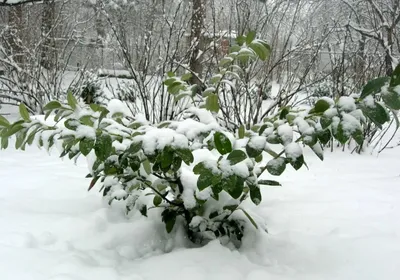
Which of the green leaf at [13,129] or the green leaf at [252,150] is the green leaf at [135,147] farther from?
the green leaf at [13,129]

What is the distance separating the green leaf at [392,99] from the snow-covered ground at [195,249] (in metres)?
0.55

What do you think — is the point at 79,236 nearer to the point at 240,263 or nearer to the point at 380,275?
the point at 240,263

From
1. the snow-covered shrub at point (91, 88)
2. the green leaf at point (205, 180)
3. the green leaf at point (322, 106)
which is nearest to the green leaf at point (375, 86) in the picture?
the green leaf at point (322, 106)

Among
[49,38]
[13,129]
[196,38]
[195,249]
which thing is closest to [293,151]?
[195,249]

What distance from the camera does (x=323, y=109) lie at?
1.11 m

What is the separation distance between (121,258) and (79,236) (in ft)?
0.72

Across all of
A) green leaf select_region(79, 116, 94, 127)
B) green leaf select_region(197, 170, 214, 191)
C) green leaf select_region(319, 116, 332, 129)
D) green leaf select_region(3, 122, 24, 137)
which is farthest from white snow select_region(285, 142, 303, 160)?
green leaf select_region(3, 122, 24, 137)

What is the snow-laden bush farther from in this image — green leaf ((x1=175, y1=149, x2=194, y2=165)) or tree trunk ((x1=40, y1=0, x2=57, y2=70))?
tree trunk ((x1=40, y1=0, x2=57, y2=70))

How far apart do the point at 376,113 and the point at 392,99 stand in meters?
0.05

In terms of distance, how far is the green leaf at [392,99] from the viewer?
99 centimetres

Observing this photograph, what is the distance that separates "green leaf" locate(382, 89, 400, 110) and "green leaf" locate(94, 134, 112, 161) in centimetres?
78

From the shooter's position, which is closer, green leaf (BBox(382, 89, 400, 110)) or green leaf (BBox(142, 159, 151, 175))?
green leaf (BBox(382, 89, 400, 110))

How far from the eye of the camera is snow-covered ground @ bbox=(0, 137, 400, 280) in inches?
46.6

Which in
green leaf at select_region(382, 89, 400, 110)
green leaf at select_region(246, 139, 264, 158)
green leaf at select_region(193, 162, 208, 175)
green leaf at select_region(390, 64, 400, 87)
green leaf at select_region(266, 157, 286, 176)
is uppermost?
green leaf at select_region(390, 64, 400, 87)
